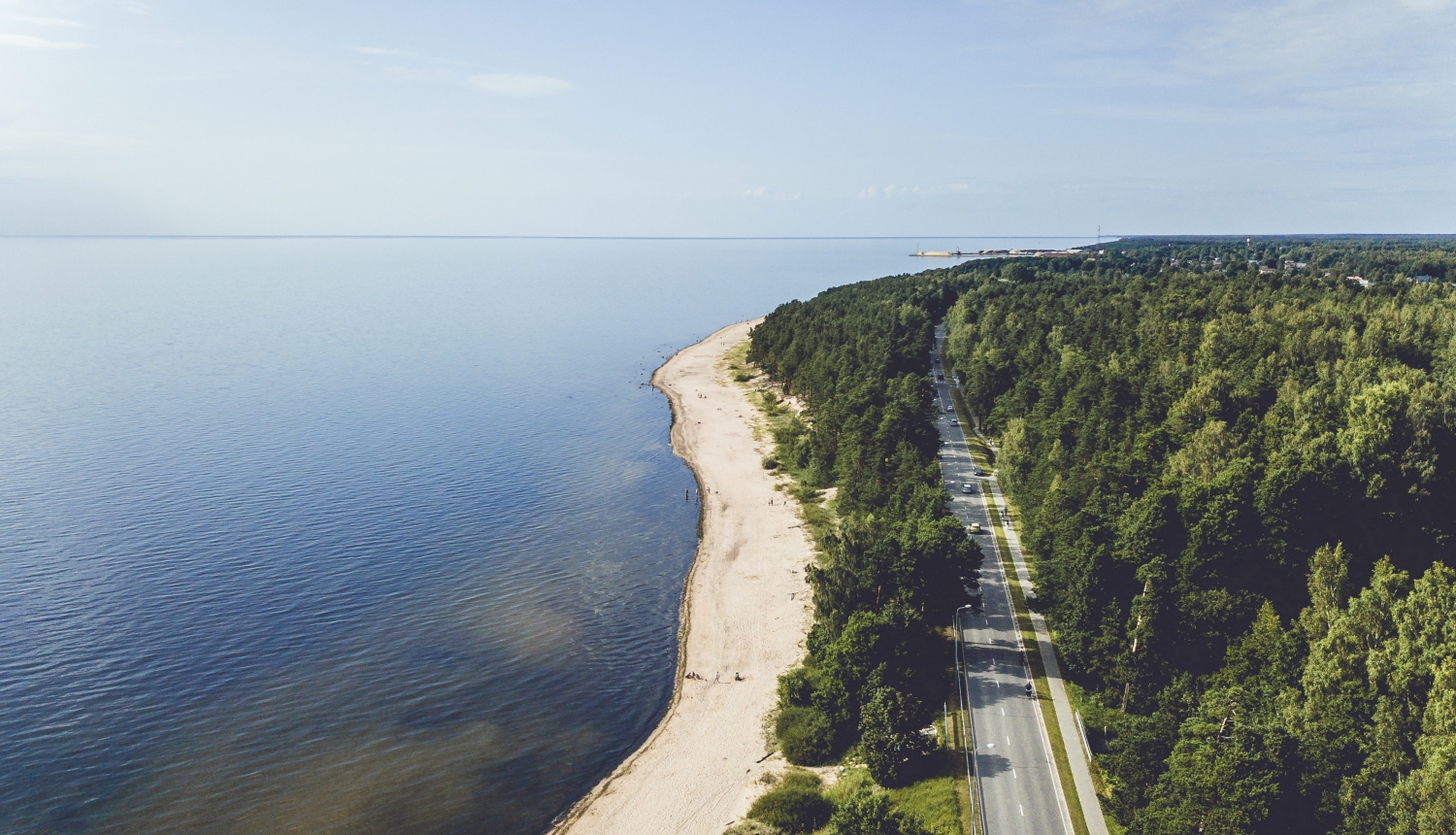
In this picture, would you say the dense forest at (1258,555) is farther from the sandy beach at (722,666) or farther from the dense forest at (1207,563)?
the sandy beach at (722,666)

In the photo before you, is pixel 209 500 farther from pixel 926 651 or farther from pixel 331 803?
pixel 926 651

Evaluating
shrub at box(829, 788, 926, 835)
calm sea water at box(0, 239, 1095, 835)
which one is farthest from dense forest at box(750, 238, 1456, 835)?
calm sea water at box(0, 239, 1095, 835)

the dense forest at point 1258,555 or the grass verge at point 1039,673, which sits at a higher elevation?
the dense forest at point 1258,555

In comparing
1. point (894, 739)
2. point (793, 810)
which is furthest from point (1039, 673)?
point (793, 810)

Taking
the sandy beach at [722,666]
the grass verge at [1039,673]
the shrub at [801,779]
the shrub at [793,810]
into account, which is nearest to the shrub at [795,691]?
the sandy beach at [722,666]

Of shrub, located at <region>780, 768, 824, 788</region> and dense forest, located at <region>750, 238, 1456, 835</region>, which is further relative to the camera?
shrub, located at <region>780, 768, 824, 788</region>

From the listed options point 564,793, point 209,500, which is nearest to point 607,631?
point 564,793

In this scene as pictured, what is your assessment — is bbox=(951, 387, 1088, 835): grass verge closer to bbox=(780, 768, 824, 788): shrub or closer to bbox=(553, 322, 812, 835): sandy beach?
bbox=(780, 768, 824, 788): shrub
